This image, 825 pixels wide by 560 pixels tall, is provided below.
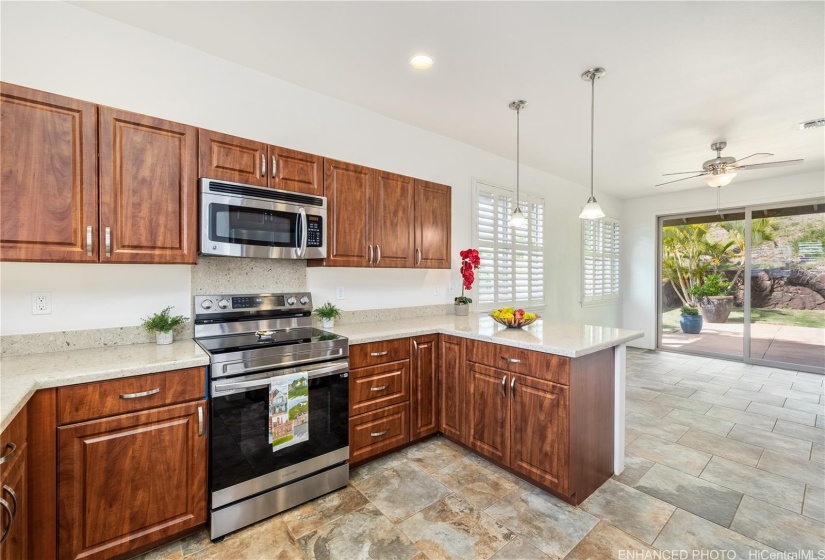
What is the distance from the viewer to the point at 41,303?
1900 mm

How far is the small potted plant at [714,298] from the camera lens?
5.71 meters

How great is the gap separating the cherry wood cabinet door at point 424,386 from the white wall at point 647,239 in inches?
200

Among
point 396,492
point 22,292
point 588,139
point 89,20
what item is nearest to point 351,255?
point 396,492

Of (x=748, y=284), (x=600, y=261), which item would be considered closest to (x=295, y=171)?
(x=600, y=261)

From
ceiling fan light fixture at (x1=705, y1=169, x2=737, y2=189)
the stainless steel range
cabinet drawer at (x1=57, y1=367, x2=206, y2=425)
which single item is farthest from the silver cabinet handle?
ceiling fan light fixture at (x1=705, y1=169, x2=737, y2=189)

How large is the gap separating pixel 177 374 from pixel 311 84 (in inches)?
86.2

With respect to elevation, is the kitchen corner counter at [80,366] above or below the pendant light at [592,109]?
below

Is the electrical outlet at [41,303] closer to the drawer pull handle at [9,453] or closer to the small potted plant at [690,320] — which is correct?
the drawer pull handle at [9,453]

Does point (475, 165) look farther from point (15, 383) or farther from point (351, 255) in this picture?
point (15, 383)

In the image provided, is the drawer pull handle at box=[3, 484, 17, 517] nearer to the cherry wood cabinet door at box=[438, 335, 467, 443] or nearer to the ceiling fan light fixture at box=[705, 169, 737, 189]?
the cherry wood cabinet door at box=[438, 335, 467, 443]

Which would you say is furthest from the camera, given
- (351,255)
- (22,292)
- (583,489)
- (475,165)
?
(475,165)

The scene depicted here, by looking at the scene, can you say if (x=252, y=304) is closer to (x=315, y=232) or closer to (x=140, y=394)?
(x=315, y=232)

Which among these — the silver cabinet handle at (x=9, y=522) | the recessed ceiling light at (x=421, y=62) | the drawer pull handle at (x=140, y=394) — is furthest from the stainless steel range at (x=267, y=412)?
the recessed ceiling light at (x=421, y=62)

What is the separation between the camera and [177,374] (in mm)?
1729
